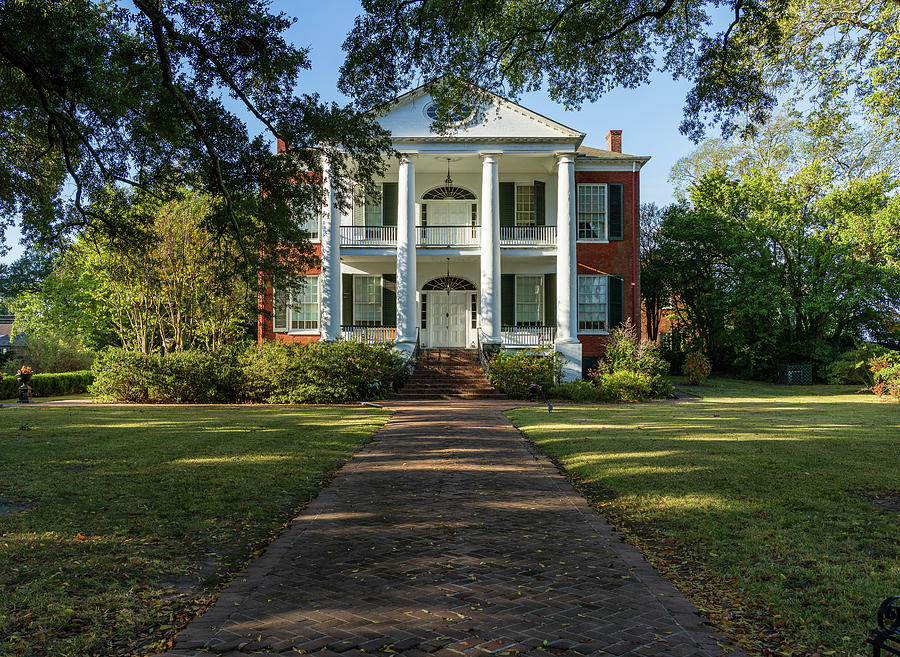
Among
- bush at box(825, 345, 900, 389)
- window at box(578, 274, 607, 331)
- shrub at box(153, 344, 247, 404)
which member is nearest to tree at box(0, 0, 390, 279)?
shrub at box(153, 344, 247, 404)

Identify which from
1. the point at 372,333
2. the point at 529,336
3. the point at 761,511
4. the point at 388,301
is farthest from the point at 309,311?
the point at 761,511

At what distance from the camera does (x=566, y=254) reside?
943 inches

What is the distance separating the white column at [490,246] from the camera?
77.1 ft

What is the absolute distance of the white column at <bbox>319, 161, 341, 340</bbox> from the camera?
75.4 feet

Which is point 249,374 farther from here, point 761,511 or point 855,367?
point 855,367

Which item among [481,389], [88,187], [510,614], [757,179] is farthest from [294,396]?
[757,179]

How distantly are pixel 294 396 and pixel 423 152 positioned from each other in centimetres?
1072

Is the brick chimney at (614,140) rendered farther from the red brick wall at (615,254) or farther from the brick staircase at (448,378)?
the brick staircase at (448,378)

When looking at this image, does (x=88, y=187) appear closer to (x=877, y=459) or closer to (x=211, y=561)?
(x=211, y=561)

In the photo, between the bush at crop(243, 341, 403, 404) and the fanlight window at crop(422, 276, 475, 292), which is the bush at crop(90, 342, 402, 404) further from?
the fanlight window at crop(422, 276, 475, 292)

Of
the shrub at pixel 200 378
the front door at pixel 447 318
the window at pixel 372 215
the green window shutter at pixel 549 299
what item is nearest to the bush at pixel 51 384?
the shrub at pixel 200 378

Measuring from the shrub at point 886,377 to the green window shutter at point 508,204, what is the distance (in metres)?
13.8

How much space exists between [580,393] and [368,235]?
11.1 metres

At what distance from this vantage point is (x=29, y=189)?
12.3 meters
